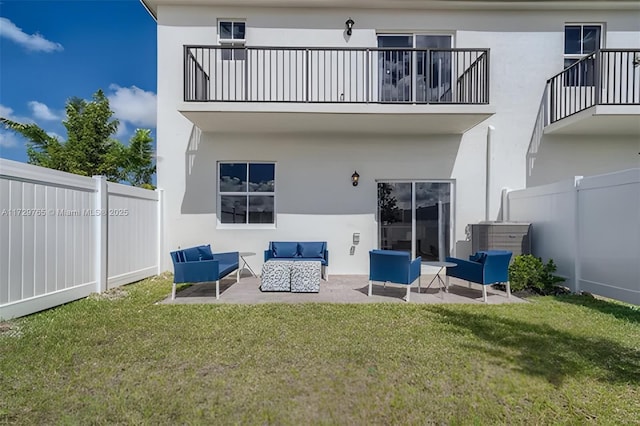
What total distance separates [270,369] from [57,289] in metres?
4.61

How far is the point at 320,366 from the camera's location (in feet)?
11.0

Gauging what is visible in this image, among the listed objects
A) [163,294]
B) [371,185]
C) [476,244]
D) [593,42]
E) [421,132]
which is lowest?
[163,294]

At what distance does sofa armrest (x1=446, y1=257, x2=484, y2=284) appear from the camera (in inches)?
236

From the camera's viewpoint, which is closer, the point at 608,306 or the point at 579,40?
the point at 608,306

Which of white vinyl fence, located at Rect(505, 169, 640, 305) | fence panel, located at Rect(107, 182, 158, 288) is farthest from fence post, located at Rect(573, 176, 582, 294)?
fence panel, located at Rect(107, 182, 158, 288)

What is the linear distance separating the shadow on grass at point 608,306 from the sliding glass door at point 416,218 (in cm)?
304

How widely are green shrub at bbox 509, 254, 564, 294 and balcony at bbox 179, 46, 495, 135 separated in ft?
11.8

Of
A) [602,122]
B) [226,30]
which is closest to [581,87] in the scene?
[602,122]

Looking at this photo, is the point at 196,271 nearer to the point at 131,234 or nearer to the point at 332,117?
the point at 131,234

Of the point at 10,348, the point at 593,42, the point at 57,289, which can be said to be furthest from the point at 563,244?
the point at 57,289

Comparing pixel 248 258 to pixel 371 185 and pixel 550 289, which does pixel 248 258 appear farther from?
pixel 550 289

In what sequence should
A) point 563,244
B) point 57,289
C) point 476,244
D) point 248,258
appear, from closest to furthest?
point 57,289 < point 563,244 < point 476,244 < point 248,258

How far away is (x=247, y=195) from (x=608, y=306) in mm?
8264

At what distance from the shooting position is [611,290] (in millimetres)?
5855
